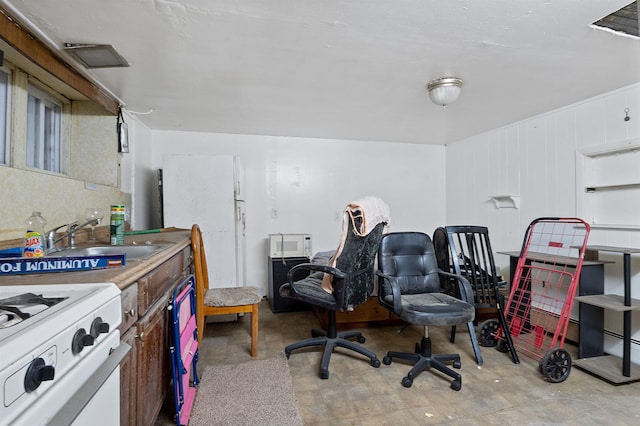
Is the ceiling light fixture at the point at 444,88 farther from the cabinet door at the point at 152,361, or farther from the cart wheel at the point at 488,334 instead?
the cabinet door at the point at 152,361

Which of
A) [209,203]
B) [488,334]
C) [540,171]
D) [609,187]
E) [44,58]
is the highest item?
[44,58]

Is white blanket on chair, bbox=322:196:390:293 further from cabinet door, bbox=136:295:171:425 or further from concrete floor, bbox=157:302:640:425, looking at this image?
cabinet door, bbox=136:295:171:425

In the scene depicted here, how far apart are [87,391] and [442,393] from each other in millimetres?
1928

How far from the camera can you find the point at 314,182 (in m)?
4.29

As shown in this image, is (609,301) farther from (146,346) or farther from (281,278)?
(146,346)

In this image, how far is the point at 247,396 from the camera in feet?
6.40

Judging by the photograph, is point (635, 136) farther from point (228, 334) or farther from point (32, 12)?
point (32, 12)

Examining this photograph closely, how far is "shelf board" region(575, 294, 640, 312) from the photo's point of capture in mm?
2081

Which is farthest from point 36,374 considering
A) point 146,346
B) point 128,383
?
point 146,346

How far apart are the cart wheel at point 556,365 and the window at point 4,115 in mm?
3518

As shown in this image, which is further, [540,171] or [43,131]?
[540,171]

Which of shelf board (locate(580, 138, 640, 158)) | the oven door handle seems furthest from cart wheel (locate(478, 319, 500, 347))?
the oven door handle

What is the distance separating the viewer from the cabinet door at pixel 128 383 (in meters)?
1.13

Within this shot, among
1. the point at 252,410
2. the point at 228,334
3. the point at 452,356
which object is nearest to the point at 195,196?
the point at 228,334
